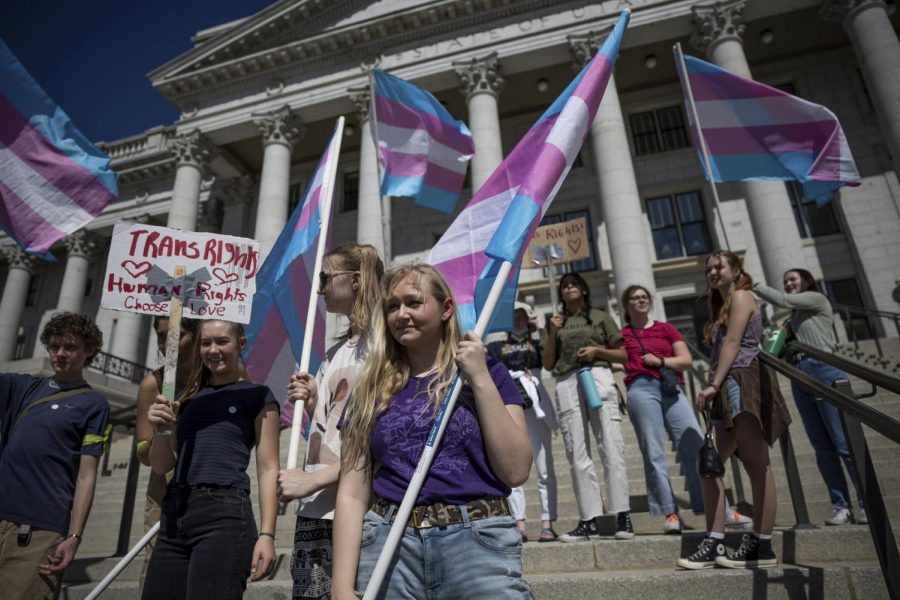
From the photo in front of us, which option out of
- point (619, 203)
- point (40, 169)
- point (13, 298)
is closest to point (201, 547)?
point (40, 169)

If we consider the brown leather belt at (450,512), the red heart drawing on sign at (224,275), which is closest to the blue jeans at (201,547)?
the brown leather belt at (450,512)

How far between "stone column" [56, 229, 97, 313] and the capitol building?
425 cm

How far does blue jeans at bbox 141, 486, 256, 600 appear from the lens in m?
2.44

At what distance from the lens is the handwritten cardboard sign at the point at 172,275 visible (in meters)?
3.31

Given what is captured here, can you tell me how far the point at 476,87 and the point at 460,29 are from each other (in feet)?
10.1

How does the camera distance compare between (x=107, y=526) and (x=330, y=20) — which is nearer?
(x=107, y=526)

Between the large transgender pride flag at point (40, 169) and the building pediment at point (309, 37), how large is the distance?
17581 millimetres

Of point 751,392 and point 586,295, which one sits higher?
point 586,295

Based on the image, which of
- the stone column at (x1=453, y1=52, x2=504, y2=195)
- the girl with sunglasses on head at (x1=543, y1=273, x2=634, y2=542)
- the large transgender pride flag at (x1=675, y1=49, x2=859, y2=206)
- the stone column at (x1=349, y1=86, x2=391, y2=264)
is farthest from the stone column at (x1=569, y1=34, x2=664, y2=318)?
the girl with sunglasses on head at (x1=543, y1=273, x2=634, y2=542)

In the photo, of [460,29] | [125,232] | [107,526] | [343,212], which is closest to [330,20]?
[460,29]

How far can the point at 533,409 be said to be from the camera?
223 inches

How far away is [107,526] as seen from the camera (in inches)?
319

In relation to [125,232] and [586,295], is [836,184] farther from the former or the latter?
[125,232]

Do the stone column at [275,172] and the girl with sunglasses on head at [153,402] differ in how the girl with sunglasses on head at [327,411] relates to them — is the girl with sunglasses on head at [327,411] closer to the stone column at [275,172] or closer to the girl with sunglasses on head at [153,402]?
the girl with sunglasses on head at [153,402]
